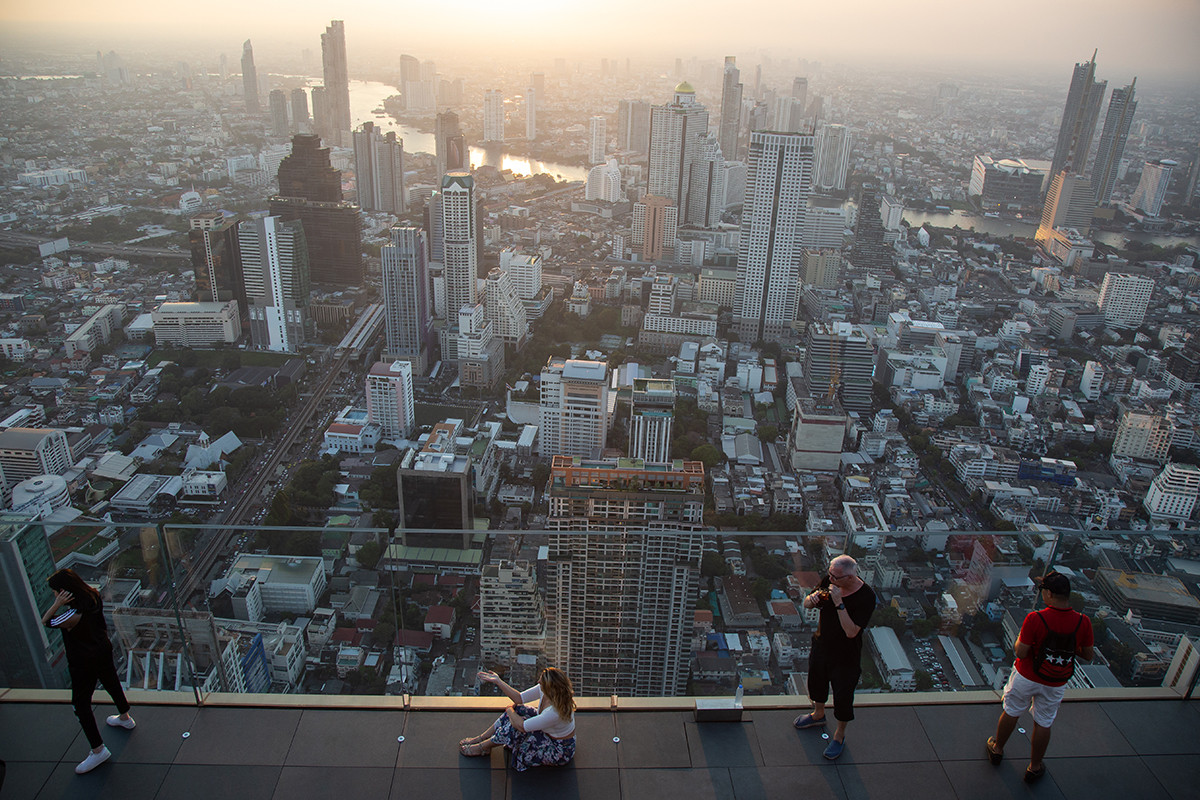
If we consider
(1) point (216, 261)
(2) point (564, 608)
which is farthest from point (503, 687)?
(1) point (216, 261)

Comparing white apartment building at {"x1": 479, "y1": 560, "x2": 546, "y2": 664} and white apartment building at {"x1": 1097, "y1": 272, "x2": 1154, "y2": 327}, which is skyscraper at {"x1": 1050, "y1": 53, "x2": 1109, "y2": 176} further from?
white apartment building at {"x1": 479, "y1": 560, "x2": 546, "y2": 664}

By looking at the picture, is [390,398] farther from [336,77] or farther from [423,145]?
[423,145]

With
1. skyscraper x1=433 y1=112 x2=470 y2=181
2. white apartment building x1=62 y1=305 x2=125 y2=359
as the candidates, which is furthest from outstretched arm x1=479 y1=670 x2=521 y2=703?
skyscraper x1=433 y1=112 x2=470 y2=181

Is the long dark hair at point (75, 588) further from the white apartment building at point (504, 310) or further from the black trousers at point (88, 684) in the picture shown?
the white apartment building at point (504, 310)

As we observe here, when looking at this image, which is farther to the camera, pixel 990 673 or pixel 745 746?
pixel 990 673

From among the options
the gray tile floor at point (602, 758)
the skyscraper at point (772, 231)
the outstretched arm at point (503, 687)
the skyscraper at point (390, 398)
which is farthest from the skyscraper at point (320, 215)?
the outstretched arm at point (503, 687)

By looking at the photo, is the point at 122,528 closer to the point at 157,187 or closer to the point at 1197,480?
the point at 1197,480

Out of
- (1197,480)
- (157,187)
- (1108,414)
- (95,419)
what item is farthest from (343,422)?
(157,187)
